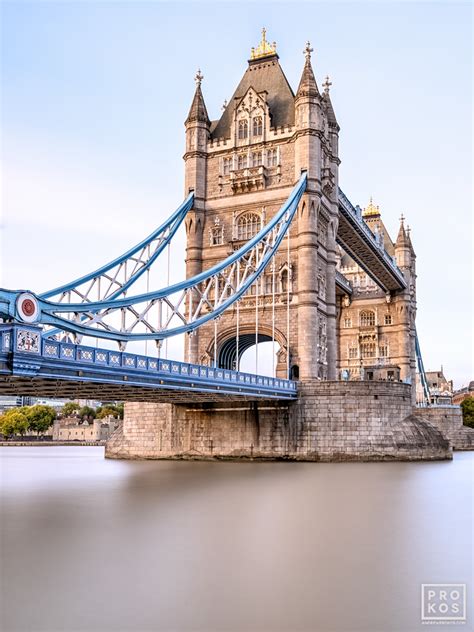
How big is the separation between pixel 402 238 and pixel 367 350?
977cm

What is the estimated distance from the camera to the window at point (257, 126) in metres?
33.7

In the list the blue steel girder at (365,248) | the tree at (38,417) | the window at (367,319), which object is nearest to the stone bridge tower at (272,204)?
the blue steel girder at (365,248)

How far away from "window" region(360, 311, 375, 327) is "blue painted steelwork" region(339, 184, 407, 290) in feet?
9.29

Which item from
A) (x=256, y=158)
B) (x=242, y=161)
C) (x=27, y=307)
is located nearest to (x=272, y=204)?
(x=256, y=158)

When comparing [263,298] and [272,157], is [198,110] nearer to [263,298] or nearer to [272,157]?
[272,157]

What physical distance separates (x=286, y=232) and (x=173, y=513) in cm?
1842

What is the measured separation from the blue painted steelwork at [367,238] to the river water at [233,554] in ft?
65.5

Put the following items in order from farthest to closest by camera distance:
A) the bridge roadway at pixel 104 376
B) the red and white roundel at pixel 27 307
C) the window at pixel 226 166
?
the window at pixel 226 166, the bridge roadway at pixel 104 376, the red and white roundel at pixel 27 307

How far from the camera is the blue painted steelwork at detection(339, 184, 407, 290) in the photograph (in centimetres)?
3744

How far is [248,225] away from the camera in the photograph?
33219mm

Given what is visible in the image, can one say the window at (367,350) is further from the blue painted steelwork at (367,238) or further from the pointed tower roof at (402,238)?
the pointed tower roof at (402,238)

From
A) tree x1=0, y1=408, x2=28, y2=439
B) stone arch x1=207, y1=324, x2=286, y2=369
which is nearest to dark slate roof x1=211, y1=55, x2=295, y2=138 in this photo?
stone arch x1=207, y1=324, x2=286, y2=369

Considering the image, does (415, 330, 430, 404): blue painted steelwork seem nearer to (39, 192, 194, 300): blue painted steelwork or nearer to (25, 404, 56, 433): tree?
(39, 192, 194, 300): blue painted steelwork

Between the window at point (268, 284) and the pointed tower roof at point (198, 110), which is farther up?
the pointed tower roof at point (198, 110)
